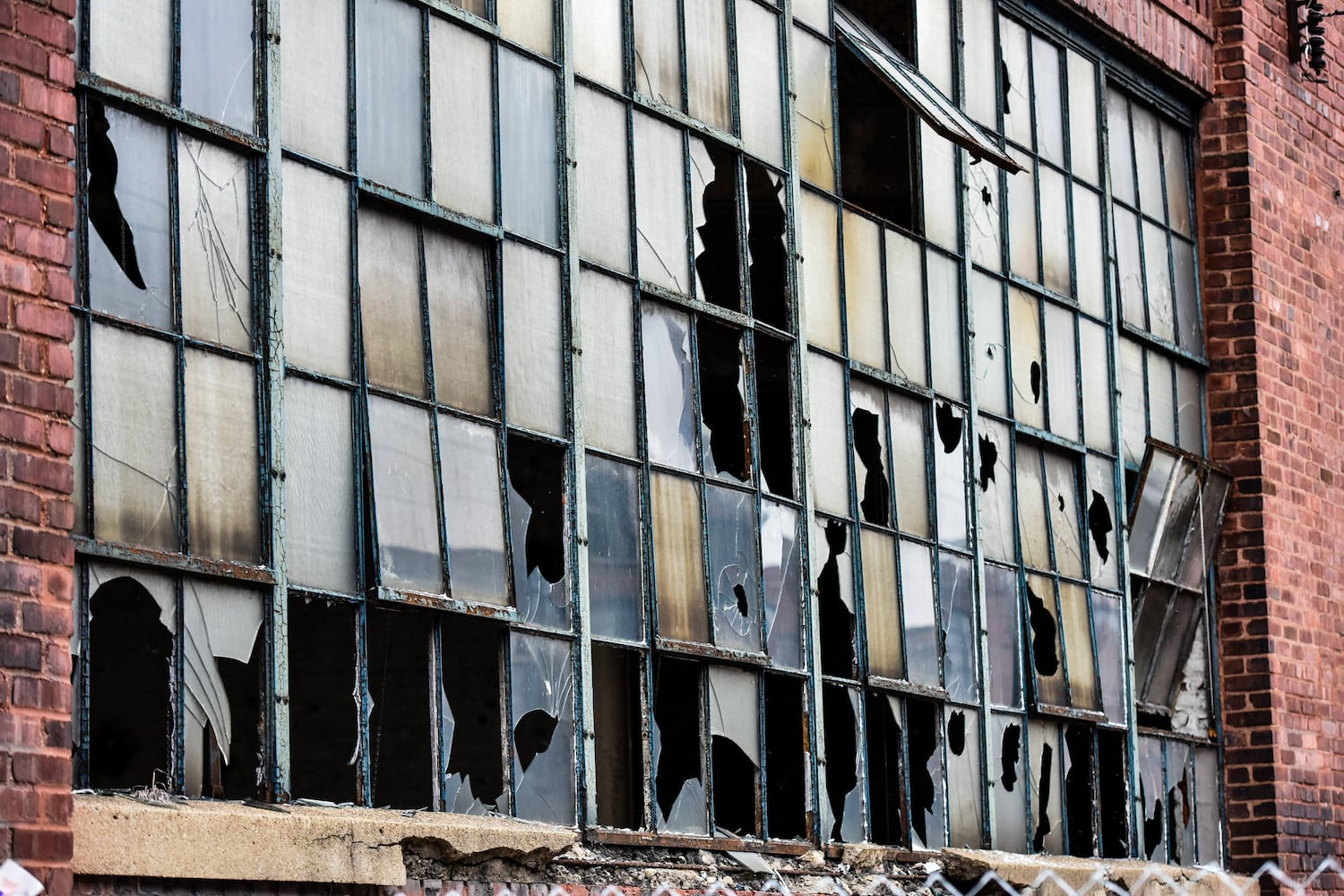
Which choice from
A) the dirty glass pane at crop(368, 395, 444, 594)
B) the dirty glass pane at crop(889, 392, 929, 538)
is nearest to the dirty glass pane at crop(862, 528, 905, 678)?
the dirty glass pane at crop(889, 392, 929, 538)

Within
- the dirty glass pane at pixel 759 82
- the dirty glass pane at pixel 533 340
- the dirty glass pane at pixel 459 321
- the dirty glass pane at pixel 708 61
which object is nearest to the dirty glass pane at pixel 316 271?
the dirty glass pane at pixel 459 321

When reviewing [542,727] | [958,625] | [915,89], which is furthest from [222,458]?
[958,625]

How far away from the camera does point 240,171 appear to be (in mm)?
6859

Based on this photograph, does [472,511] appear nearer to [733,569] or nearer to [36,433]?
→ [733,569]

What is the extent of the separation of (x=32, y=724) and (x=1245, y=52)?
31.7 ft

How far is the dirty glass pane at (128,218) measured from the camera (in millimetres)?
6289

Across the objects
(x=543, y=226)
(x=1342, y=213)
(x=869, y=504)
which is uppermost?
(x=1342, y=213)

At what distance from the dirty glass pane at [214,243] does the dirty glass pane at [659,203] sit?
2253 mm

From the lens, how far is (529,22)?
8.29 metres

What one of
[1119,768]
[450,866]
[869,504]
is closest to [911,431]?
[869,504]

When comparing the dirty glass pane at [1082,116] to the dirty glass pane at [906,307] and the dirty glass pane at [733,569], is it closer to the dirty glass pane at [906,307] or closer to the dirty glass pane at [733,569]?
the dirty glass pane at [906,307]

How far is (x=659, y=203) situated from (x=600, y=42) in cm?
70

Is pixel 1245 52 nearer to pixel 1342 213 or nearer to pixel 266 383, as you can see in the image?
pixel 1342 213

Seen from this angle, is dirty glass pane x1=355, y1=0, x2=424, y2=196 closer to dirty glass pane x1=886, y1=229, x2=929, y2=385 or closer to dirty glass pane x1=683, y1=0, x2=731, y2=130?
dirty glass pane x1=683, y1=0, x2=731, y2=130
